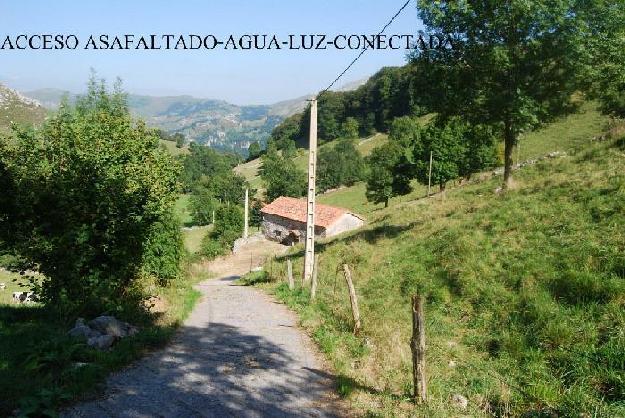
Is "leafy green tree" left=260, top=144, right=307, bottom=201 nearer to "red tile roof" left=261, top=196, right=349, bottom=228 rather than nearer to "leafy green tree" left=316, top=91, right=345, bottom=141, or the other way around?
"red tile roof" left=261, top=196, right=349, bottom=228

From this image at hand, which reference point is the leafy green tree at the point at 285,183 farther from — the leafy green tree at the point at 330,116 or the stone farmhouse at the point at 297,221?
the leafy green tree at the point at 330,116

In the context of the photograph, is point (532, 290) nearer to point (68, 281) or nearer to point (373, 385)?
point (373, 385)

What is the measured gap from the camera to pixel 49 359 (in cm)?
725

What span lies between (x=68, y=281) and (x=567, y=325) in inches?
411

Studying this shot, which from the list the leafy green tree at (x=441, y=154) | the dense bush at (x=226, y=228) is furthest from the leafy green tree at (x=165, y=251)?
the dense bush at (x=226, y=228)

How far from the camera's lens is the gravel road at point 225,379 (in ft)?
21.7

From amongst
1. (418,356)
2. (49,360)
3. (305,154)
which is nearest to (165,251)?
(49,360)

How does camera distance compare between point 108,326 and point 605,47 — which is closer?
point 108,326

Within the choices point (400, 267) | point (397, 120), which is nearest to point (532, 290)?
point (400, 267)

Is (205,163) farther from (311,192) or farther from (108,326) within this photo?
(108,326)

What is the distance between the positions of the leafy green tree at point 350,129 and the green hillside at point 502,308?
101 meters

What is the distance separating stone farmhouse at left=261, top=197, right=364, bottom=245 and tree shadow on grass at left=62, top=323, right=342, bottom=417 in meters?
38.1

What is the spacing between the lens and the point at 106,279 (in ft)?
34.2

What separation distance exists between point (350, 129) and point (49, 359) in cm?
11799
